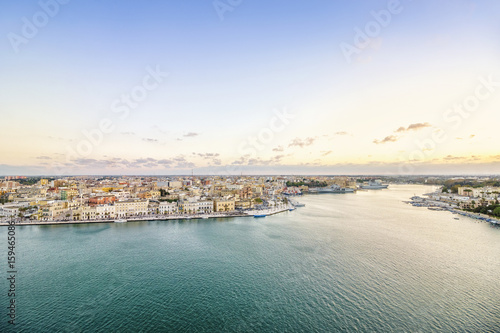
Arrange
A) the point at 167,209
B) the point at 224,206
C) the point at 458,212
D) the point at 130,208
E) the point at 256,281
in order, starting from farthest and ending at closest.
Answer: the point at 224,206 → the point at 458,212 → the point at 167,209 → the point at 130,208 → the point at 256,281

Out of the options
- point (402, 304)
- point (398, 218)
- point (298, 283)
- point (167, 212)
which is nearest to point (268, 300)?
point (298, 283)

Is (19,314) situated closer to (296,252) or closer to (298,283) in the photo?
(298,283)

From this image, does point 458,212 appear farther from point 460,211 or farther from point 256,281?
point 256,281

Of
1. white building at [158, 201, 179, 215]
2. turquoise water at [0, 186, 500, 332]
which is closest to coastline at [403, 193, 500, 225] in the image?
turquoise water at [0, 186, 500, 332]

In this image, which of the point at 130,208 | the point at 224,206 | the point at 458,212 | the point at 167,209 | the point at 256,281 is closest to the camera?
the point at 256,281

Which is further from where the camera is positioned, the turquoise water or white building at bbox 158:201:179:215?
white building at bbox 158:201:179:215

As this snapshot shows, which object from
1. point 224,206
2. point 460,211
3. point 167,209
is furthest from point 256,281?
point 460,211

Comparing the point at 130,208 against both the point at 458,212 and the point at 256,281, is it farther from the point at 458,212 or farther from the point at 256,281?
the point at 458,212

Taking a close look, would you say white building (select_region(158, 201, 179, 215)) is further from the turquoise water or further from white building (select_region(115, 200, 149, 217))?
the turquoise water

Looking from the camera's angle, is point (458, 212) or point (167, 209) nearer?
point (167, 209)

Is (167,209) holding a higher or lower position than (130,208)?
lower

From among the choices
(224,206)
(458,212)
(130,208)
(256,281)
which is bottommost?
(458,212)
